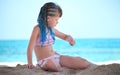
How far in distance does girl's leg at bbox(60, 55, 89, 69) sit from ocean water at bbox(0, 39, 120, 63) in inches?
339

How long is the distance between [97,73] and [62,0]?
875cm

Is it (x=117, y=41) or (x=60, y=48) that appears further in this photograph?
(x=117, y=41)

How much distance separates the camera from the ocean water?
1144 cm

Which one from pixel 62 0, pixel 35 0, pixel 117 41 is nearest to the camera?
pixel 62 0

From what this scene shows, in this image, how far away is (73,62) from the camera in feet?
6.96

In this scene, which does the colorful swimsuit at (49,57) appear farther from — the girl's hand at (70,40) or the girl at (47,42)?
the girl's hand at (70,40)

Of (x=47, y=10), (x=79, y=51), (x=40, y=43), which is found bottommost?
(x=79, y=51)

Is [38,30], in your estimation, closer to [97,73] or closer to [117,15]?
[97,73]

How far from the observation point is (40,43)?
2.15 metres

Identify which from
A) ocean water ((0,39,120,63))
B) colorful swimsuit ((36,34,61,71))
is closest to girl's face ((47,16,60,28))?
colorful swimsuit ((36,34,61,71))

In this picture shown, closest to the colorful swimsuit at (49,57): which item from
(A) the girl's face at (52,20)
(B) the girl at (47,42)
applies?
(B) the girl at (47,42)

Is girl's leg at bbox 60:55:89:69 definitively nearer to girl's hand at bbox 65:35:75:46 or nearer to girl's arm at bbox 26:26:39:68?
girl's hand at bbox 65:35:75:46

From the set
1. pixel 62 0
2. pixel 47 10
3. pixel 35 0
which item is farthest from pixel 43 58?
pixel 35 0

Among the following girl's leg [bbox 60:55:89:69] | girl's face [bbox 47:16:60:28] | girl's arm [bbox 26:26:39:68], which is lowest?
girl's leg [bbox 60:55:89:69]
